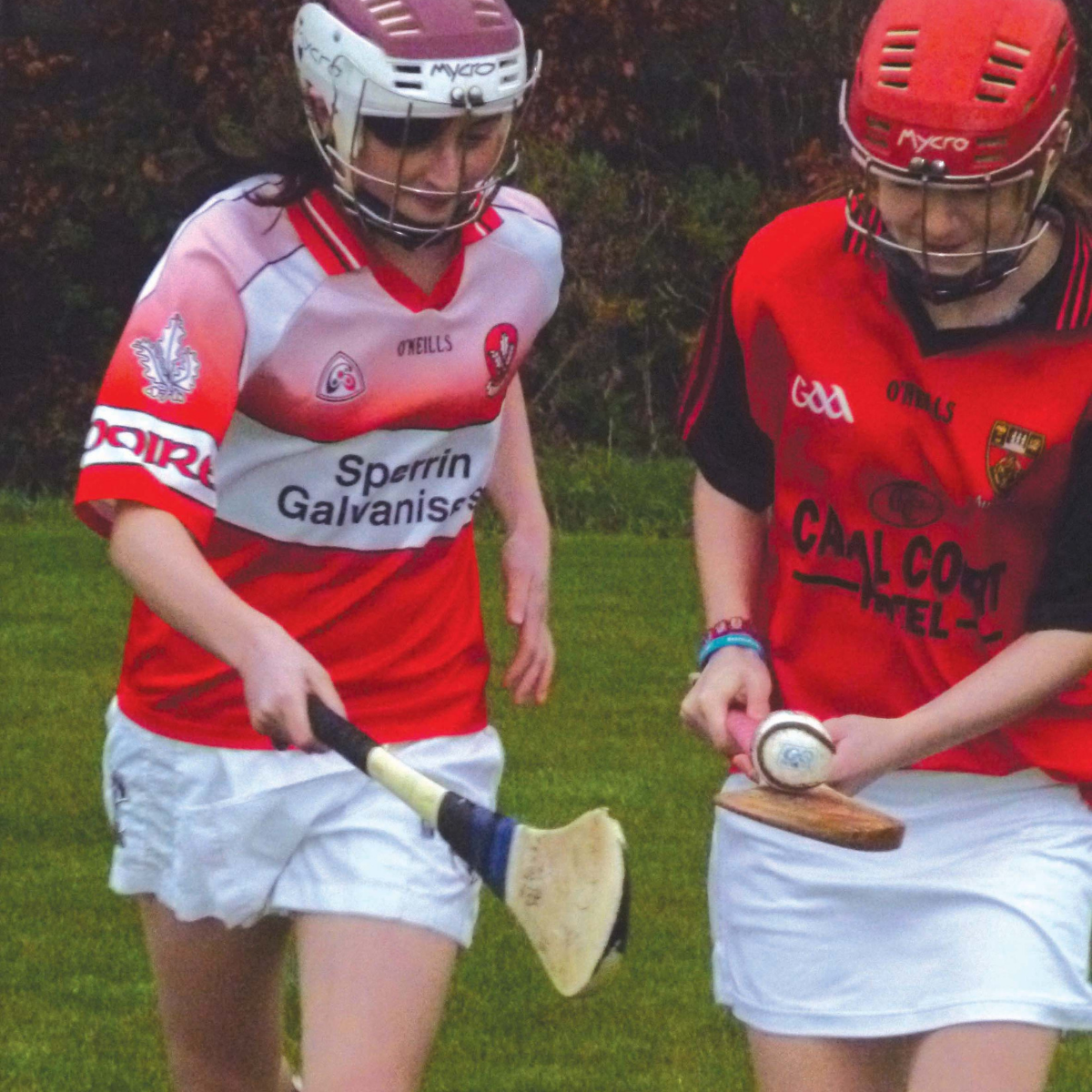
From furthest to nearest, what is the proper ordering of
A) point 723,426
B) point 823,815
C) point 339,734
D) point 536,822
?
point 536,822 < point 723,426 < point 339,734 < point 823,815

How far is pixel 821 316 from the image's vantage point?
3678 mm

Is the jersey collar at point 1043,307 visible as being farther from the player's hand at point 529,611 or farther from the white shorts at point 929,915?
the player's hand at point 529,611

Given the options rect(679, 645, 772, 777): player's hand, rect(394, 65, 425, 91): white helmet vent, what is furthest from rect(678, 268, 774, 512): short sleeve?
rect(394, 65, 425, 91): white helmet vent

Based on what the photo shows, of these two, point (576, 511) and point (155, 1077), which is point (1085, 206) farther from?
point (576, 511)

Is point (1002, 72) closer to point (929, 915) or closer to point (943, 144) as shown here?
point (943, 144)

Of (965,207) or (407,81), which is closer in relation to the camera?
(965,207)

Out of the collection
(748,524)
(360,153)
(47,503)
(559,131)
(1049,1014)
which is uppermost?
(360,153)

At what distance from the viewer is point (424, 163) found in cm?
396

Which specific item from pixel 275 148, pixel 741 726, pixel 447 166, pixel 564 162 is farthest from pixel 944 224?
pixel 564 162

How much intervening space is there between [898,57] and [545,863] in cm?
110

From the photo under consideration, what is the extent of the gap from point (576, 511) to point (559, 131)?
2.67 metres

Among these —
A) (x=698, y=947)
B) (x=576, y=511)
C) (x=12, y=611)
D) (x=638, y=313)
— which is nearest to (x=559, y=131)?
(x=638, y=313)

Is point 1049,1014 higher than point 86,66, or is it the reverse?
point 1049,1014

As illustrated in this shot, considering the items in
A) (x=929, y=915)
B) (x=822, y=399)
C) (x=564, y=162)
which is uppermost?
(x=822, y=399)
